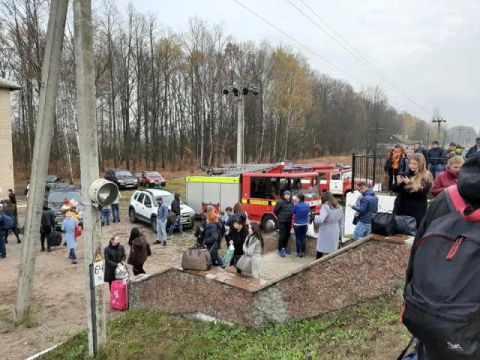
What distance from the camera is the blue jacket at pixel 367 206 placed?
8450 millimetres

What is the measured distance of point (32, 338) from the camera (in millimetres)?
7887

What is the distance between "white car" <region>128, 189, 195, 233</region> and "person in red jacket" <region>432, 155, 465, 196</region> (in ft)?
42.5

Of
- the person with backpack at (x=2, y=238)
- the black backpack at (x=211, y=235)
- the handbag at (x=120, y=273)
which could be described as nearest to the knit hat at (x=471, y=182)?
the black backpack at (x=211, y=235)

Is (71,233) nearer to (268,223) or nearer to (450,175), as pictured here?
(268,223)

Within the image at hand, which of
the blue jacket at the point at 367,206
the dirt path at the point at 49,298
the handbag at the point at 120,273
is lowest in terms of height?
the dirt path at the point at 49,298

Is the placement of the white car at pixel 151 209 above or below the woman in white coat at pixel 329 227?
below

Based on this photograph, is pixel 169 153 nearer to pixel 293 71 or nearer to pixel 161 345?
pixel 293 71

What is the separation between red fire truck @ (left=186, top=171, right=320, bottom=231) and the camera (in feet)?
55.2

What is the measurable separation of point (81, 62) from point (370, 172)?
10.4m

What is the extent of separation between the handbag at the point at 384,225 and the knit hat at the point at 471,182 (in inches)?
153

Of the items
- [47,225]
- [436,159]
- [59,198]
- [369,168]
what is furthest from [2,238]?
[436,159]

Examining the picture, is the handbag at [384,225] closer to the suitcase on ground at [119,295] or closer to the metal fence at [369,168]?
the suitcase on ground at [119,295]

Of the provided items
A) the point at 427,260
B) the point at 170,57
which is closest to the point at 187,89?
the point at 170,57

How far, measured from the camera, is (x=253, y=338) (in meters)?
6.12
